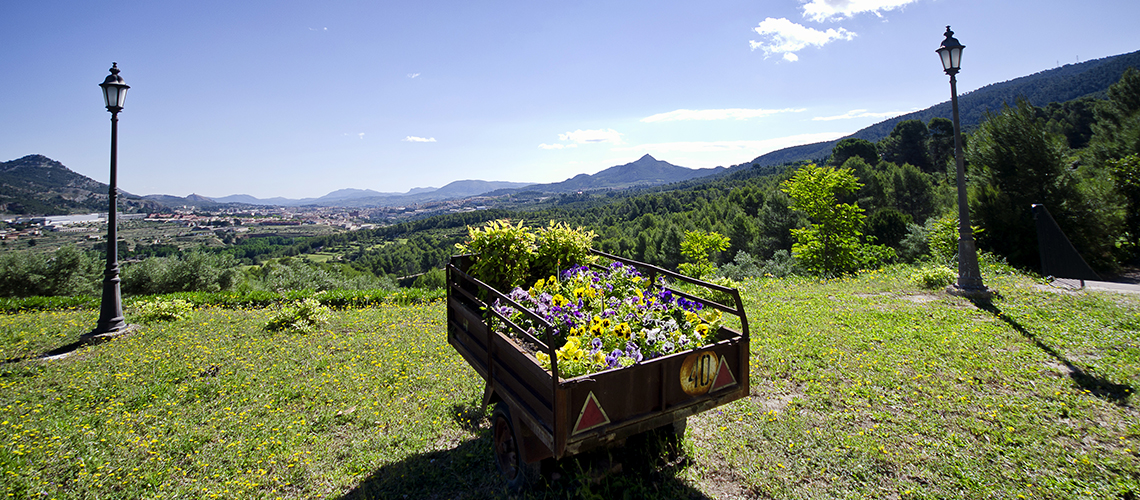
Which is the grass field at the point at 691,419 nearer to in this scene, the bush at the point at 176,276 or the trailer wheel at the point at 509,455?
the trailer wheel at the point at 509,455

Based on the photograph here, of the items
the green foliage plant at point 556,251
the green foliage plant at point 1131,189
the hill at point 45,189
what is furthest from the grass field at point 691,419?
the hill at point 45,189

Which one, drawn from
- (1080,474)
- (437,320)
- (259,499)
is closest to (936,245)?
(1080,474)

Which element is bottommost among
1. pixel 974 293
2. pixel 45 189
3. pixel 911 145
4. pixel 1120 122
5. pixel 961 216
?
pixel 974 293

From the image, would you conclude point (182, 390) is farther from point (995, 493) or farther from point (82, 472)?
point (995, 493)

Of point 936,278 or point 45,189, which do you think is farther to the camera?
point 45,189

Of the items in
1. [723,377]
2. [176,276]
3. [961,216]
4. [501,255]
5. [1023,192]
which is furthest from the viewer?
[176,276]

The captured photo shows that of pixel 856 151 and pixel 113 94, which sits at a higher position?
pixel 856 151

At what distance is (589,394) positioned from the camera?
3045 millimetres

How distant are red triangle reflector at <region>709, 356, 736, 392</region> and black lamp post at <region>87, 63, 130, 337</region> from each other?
456 inches

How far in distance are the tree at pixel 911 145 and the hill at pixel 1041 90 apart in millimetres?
10911

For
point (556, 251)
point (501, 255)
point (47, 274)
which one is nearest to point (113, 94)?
point (501, 255)

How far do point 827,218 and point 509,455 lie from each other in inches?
910

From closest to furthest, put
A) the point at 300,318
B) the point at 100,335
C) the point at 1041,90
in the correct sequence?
the point at 100,335, the point at 300,318, the point at 1041,90

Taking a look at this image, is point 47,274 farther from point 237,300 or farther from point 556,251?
point 556,251
